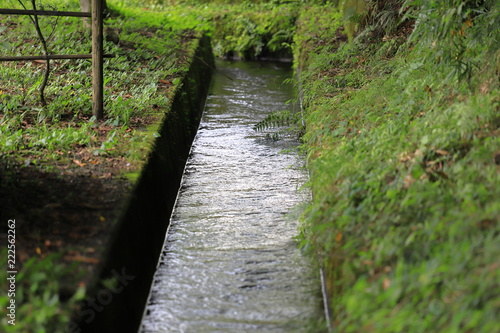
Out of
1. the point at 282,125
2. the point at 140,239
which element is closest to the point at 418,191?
the point at 140,239

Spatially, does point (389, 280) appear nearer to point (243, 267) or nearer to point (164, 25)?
point (243, 267)

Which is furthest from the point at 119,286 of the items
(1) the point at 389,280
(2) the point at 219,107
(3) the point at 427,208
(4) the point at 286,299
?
(2) the point at 219,107

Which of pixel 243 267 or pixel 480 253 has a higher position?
pixel 480 253

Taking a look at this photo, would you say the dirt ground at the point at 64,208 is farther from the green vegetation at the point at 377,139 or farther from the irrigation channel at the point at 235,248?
the irrigation channel at the point at 235,248

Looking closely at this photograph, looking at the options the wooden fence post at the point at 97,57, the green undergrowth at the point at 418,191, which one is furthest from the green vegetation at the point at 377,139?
the wooden fence post at the point at 97,57

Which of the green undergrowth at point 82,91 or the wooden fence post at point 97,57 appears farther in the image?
the wooden fence post at point 97,57

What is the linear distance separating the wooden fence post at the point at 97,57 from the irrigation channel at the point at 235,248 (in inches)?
46.9

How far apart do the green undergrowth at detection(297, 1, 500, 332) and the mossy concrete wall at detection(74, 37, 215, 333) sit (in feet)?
3.93

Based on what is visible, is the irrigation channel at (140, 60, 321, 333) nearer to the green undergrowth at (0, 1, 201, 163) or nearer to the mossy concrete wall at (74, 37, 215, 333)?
the mossy concrete wall at (74, 37, 215, 333)

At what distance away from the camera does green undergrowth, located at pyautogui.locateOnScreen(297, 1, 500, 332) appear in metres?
2.76

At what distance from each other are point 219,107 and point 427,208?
253 inches

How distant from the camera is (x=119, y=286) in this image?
3.55 m

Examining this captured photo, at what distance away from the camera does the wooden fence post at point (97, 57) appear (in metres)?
5.96

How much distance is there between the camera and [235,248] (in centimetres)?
477
